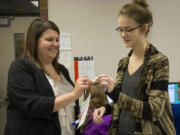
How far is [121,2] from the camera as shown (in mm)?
2459

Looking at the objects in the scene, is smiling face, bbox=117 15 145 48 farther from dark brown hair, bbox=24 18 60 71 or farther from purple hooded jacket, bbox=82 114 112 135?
purple hooded jacket, bbox=82 114 112 135

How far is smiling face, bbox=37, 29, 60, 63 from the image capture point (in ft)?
3.95

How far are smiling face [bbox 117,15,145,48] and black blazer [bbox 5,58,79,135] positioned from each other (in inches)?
21.4

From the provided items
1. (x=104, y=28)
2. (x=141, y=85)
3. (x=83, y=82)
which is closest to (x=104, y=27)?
(x=104, y=28)

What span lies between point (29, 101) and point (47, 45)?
0.38 metres

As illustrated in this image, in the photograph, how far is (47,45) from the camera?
1.21 metres

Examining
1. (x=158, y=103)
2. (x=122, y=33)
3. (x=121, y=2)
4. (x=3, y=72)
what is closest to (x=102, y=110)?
(x=158, y=103)

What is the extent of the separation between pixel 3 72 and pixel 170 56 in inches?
98.2

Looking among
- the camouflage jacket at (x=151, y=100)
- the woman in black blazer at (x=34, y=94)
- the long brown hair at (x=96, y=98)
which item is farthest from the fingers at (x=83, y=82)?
the long brown hair at (x=96, y=98)

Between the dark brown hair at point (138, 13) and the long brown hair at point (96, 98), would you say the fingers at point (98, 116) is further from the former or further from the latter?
the dark brown hair at point (138, 13)

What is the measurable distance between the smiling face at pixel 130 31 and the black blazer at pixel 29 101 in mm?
544

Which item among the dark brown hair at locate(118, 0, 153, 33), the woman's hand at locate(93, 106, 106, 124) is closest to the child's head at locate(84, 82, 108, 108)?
the woman's hand at locate(93, 106, 106, 124)

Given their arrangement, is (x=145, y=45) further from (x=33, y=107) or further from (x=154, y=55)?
(x=33, y=107)

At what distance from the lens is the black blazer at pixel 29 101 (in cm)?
103
